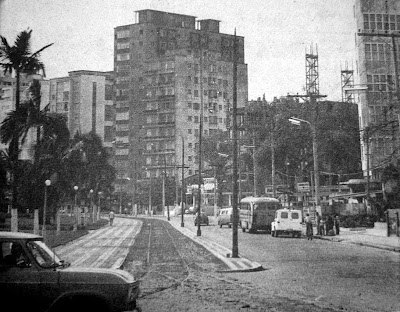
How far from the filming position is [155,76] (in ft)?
344

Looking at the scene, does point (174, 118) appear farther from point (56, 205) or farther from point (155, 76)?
point (56, 205)

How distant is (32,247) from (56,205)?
23074 millimetres

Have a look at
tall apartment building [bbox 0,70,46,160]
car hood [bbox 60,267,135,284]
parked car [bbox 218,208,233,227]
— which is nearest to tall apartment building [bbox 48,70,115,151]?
tall apartment building [bbox 0,70,46,160]

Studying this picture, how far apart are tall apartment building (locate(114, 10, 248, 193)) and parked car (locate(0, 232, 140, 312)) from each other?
298 feet

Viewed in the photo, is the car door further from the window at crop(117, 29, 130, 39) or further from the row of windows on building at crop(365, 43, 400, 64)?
the window at crop(117, 29, 130, 39)

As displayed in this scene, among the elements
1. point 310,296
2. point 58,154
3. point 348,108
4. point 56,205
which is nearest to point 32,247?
point 310,296

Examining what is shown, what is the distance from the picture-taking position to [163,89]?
4112 inches

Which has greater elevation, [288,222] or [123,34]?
[123,34]

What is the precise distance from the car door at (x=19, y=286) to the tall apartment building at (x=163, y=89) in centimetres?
9086

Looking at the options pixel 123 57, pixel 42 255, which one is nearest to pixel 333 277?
pixel 42 255

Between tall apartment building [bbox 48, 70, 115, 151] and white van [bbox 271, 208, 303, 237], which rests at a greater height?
tall apartment building [bbox 48, 70, 115, 151]

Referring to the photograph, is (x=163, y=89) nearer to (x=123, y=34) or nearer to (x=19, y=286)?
→ (x=123, y=34)

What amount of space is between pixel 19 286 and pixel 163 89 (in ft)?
328

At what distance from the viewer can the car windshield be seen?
250 inches
